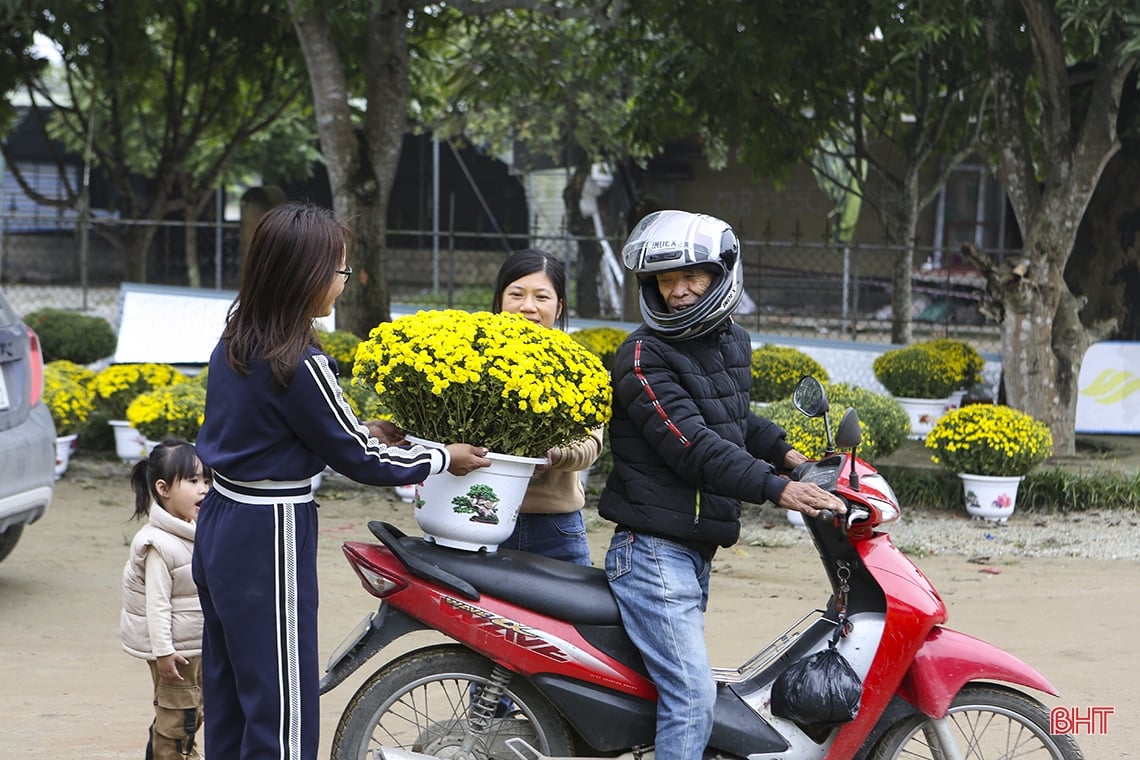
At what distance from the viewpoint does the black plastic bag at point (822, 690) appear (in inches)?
132

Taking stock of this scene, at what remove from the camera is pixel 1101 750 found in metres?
4.45

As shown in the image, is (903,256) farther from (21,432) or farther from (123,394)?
(21,432)

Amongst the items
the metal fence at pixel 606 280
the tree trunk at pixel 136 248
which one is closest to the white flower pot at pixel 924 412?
the metal fence at pixel 606 280

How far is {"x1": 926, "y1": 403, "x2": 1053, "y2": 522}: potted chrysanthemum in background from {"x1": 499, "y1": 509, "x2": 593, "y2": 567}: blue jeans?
4822mm

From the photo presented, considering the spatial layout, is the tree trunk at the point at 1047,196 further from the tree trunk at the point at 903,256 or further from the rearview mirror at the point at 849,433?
the rearview mirror at the point at 849,433

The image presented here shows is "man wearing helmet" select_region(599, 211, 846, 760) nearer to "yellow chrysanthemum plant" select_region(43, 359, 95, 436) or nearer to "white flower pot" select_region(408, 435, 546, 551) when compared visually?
"white flower pot" select_region(408, 435, 546, 551)

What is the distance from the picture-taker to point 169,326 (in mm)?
13648

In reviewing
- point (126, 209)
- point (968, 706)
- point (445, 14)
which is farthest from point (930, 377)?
point (126, 209)

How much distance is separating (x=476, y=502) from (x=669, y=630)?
597mm

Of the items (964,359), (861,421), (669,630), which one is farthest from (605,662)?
(964,359)

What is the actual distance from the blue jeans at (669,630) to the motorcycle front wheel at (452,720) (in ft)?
1.07

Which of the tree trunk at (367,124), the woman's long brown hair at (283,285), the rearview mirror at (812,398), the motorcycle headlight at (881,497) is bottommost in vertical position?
the motorcycle headlight at (881,497)

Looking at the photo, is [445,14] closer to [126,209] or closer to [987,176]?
[126,209]

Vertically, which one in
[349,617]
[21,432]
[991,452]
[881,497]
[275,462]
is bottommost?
[349,617]
